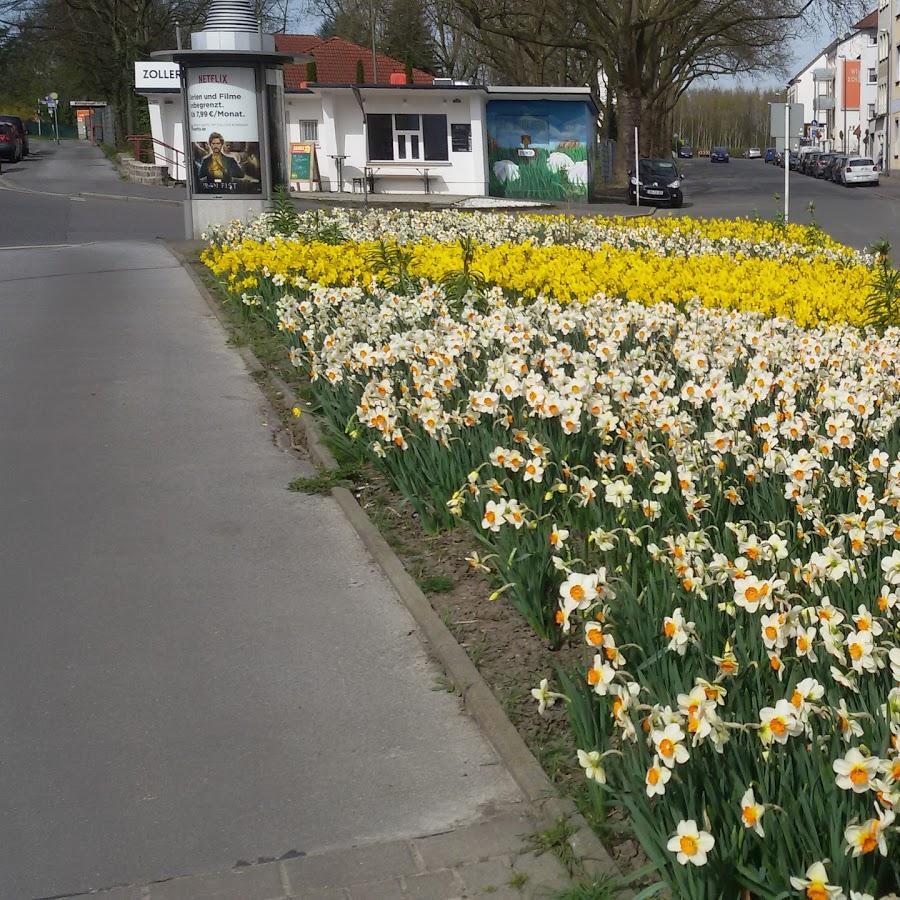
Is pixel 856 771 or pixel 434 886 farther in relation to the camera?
pixel 434 886

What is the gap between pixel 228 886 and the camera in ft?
11.7

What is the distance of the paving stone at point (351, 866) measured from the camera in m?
3.56

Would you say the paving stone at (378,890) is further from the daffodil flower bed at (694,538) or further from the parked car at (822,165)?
the parked car at (822,165)

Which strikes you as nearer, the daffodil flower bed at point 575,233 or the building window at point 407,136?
the daffodil flower bed at point 575,233

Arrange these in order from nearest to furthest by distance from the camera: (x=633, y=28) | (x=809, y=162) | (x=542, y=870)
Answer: (x=542, y=870) < (x=633, y=28) < (x=809, y=162)

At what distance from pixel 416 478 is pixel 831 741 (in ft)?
11.4

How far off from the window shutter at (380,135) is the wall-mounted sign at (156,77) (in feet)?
26.1

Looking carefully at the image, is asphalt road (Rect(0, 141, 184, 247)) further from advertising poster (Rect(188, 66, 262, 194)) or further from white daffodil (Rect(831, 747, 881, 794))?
white daffodil (Rect(831, 747, 881, 794))

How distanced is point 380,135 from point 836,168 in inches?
1063

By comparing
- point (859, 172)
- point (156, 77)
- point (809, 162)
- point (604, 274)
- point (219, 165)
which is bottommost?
point (604, 274)

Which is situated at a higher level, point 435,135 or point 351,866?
point 435,135

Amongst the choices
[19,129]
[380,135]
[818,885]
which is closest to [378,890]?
[818,885]

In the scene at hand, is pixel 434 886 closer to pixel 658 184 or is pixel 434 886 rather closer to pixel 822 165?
pixel 658 184

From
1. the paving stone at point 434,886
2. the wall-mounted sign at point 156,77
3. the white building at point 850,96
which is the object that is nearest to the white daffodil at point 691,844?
the paving stone at point 434,886
